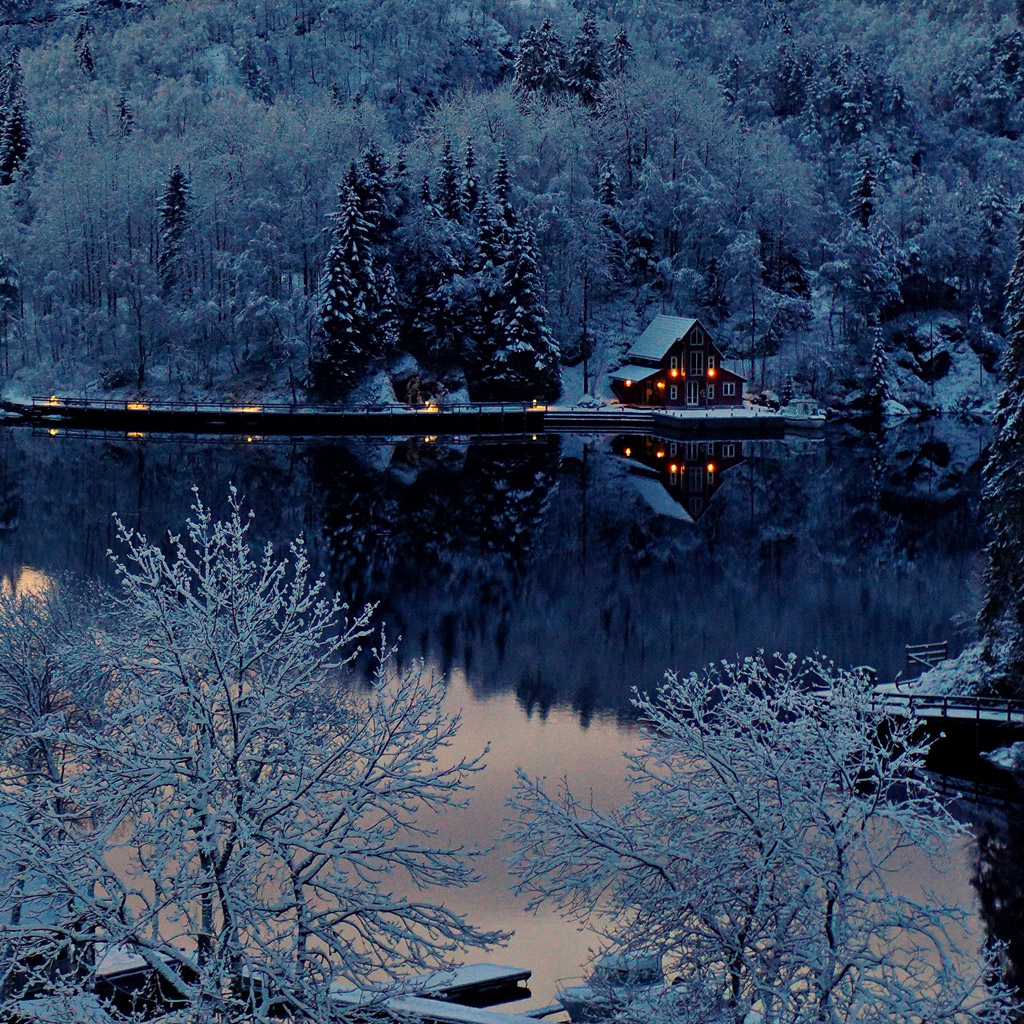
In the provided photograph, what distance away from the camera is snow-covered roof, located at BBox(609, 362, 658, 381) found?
9725 centimetres

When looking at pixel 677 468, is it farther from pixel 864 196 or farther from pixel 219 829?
pixel 219 829

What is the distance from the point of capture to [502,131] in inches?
4525

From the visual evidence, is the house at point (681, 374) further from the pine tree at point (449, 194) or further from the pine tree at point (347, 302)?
the pine tree at point (347, 302)

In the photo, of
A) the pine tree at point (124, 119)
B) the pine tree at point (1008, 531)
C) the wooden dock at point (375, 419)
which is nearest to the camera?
the pine tree at point (1008, 531)

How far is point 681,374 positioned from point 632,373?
363cm

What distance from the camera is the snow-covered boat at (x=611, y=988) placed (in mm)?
15258

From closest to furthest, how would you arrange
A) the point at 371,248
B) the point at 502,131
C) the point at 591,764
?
the point at 591,764 < the point at 371,248 < the point at 502,131

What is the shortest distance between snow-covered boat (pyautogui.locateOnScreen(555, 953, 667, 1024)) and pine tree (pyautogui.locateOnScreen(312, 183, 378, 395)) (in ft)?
243

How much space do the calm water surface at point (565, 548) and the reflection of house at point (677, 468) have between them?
28 cm

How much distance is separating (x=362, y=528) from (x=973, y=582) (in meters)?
24.6

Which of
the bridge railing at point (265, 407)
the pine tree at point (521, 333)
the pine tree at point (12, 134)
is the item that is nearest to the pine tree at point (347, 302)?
the bridge railing at point (265, 407)

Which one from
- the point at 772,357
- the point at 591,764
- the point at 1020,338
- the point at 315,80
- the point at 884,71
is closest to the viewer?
the point at 591,764

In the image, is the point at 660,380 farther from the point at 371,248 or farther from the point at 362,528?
the point at 362,528

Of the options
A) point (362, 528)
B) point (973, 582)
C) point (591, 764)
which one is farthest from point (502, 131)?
point (591, 764)
